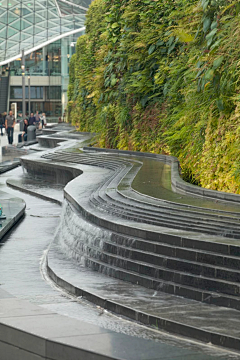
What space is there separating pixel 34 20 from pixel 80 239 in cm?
9246

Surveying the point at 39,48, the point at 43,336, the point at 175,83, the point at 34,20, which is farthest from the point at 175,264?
the point at 34,20

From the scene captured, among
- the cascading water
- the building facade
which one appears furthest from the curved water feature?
the building facade

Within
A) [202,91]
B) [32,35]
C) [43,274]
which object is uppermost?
[32,35]

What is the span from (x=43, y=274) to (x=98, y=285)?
4.52ft

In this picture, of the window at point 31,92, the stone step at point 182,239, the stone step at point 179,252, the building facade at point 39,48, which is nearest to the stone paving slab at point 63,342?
the stone step at point 179,252

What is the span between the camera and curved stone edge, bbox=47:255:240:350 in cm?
456

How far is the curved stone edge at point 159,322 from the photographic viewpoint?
4562 millimetres

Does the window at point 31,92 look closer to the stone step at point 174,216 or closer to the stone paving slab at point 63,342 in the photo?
the stone step at point 174,216

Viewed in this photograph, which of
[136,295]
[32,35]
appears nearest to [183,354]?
[136,295]

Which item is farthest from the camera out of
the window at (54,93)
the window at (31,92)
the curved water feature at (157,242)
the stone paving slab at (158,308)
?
the window at (54,93)

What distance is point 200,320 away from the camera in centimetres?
496

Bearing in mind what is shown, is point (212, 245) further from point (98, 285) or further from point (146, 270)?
point (98, 285)

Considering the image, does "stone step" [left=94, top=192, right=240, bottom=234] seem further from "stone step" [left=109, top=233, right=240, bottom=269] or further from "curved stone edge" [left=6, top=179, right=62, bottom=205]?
"curved stone edge" [left=6, top=179, right=62, bottom=205]

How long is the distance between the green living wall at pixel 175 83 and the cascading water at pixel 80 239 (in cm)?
223
